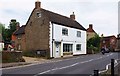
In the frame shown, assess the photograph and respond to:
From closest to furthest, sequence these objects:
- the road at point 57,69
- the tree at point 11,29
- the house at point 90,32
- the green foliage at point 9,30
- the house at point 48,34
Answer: the road at point 57,69, the house at point 48,34, the house at point 90,32, the green foliage at point 9,30, the tree at point 11,29

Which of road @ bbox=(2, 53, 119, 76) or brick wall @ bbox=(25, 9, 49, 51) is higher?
brick wall @ bbox=(25, 9, 49, 51)

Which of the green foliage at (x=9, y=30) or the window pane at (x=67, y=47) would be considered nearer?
the window pane at (x=67, y=47)

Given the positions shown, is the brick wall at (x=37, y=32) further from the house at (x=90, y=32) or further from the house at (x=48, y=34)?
the house at (x=90, y=32)

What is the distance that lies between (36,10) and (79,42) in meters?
13.2

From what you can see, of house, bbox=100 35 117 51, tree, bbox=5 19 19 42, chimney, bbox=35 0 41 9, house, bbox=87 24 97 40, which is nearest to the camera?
chimney, bbox=35 0 41 9

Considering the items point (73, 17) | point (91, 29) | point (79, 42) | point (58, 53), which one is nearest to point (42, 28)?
point (58, 53)

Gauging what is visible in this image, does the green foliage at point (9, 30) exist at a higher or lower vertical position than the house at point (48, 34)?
higher

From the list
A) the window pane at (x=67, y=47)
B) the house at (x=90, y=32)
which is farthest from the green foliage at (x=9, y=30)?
the window pane at (x=67, y=47)

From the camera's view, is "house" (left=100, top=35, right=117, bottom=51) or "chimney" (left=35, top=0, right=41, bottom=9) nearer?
"chimney" (left=35, top=0, right=41, bottom=9)

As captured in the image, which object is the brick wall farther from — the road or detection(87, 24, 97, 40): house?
detection(87, 24, 97, 40): house

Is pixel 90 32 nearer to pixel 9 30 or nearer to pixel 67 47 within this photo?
pixel 9 30

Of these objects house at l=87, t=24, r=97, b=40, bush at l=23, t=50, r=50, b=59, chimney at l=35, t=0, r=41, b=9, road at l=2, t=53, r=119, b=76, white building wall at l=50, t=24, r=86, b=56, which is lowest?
road at l=2, t=53, r=119, b=76

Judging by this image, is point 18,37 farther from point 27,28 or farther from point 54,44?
point 54,44

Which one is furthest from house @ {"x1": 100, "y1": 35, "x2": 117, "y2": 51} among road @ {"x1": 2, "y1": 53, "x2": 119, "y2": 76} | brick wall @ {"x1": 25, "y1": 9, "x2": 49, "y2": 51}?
road @ {"x1": 2, "y1": 53, "x2": 119, "y2": 76}
